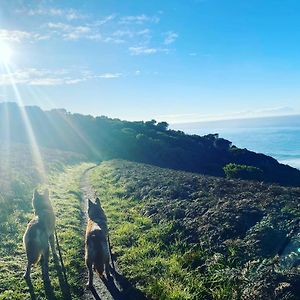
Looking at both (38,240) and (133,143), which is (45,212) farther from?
(133,143)

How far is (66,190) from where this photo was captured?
3294cm

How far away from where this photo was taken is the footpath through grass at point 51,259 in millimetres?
12141

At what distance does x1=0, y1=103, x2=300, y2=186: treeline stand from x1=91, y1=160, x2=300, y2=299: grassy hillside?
5251 cm

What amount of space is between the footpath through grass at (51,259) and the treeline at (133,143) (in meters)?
55.2

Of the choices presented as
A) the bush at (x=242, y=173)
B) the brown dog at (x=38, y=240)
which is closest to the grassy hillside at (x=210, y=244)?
the brown dog at (x=38, y=240)

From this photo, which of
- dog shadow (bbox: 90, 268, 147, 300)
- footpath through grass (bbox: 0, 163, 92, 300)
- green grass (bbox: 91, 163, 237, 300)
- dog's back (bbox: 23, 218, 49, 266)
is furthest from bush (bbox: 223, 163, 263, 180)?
dog's back (bbox: 23, 218, 49, 266)

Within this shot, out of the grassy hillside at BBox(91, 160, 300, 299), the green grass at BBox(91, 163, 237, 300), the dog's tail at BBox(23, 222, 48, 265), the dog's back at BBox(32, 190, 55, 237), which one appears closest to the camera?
the grassy hillside at BBox(91, 160, 300, 299)

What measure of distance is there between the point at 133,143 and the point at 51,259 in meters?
84.8

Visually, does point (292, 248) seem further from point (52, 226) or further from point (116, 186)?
point (116, 186)

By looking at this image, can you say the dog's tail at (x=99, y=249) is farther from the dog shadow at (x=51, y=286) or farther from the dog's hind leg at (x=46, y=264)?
the dog's hind leg at (x=46, y=264)

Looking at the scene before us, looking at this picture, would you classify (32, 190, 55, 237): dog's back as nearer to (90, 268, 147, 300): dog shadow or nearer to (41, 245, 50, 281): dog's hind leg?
(41, 245, 50, 281): dog's hind leg

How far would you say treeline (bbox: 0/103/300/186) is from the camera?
286ft

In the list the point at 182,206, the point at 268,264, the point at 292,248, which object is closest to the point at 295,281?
the point at 268,264

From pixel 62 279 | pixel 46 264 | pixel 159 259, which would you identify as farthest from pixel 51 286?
pixel 159 259
